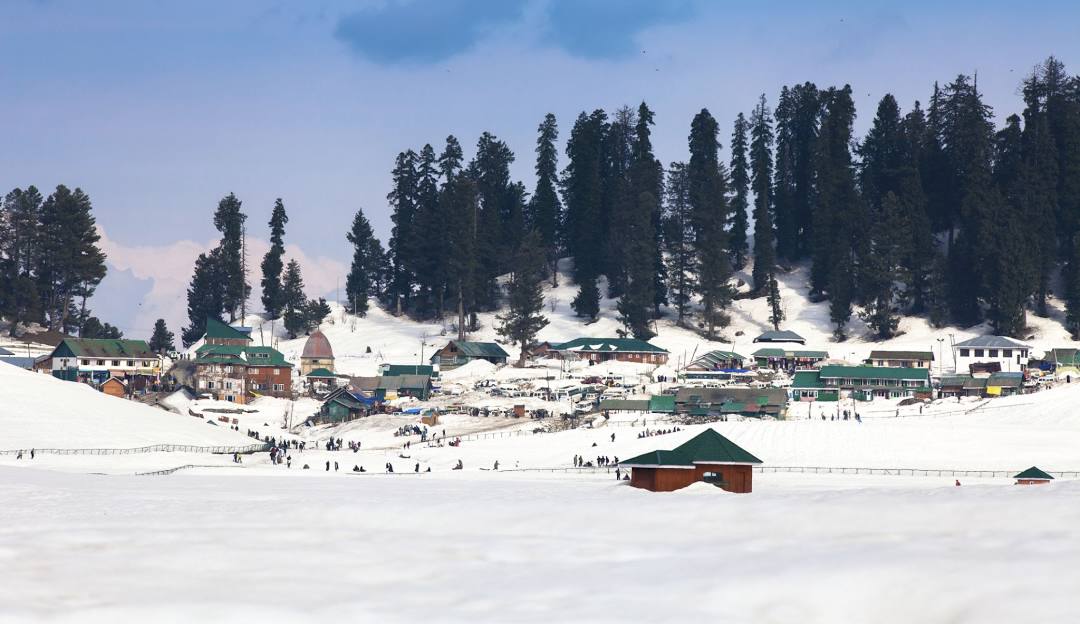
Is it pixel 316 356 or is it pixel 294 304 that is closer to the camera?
pixel 316 356

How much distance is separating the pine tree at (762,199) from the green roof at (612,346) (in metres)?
16.3

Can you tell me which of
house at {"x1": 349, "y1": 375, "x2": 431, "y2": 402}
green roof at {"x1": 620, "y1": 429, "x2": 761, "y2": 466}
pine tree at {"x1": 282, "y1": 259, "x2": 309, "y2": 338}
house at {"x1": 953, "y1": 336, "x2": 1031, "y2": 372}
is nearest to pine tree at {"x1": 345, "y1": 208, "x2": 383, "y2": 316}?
pine tree at {"x1": 282, "y1": 259, "x2": 309, "y2": 338}

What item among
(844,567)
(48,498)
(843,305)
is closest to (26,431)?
(48,498)

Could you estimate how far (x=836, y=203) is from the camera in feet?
375

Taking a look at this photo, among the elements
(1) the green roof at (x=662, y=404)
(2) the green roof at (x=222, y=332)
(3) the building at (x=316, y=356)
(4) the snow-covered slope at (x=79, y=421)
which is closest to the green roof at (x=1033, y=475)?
(1) the green roof at (x=662, y=404)

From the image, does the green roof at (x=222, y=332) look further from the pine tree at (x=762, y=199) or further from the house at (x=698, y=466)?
the house at (x=698, y=466)

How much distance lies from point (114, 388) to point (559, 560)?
81448 mm

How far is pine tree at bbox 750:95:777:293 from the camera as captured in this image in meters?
119

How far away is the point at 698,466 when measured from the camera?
4044 centimetres

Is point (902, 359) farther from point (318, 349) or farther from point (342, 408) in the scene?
point (318, 349)

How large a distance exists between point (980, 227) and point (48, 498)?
292 feet

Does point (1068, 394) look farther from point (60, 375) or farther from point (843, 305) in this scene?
point (60, 375)

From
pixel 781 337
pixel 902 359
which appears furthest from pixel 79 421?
pixel 781 337

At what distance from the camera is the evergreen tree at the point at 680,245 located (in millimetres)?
117875
